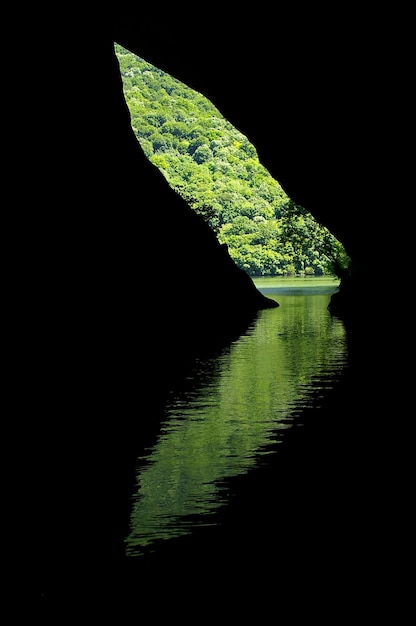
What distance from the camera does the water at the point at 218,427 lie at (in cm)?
662

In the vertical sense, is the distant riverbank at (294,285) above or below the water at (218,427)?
above

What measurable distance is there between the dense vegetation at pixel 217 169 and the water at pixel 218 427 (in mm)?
84719

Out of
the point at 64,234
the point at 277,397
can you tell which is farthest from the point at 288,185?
the point at 277,397

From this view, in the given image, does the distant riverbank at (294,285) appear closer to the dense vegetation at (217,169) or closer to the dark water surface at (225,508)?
the dense vegetation at (217,169)

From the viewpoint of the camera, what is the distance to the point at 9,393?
566 inches

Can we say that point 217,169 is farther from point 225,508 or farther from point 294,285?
point 225,508

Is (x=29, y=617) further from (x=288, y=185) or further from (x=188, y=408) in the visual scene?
(x=288, y=185)

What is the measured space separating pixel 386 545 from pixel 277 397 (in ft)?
24.2

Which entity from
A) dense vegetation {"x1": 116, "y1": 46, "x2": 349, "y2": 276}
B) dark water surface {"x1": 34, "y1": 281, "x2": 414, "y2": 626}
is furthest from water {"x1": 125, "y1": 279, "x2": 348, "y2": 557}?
dense vegetation {"x1": 116, "y1": 46, "x2": 349, "y2": 276}

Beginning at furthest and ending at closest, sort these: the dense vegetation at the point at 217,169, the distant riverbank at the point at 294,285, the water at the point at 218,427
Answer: the dense vegetation at the point at 217,169, the distant riverbank at the point at 294,285, the water at the point at 218,427

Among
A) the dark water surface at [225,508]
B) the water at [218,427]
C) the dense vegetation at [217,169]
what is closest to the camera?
the dark water surface at [225,508]

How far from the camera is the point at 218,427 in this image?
35.1ft

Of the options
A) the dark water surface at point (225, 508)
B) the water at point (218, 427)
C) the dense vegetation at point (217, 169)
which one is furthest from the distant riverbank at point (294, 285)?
the dark water surface at point (225, 508)

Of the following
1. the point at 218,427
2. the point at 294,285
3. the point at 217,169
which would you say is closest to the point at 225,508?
the point at 218,427
